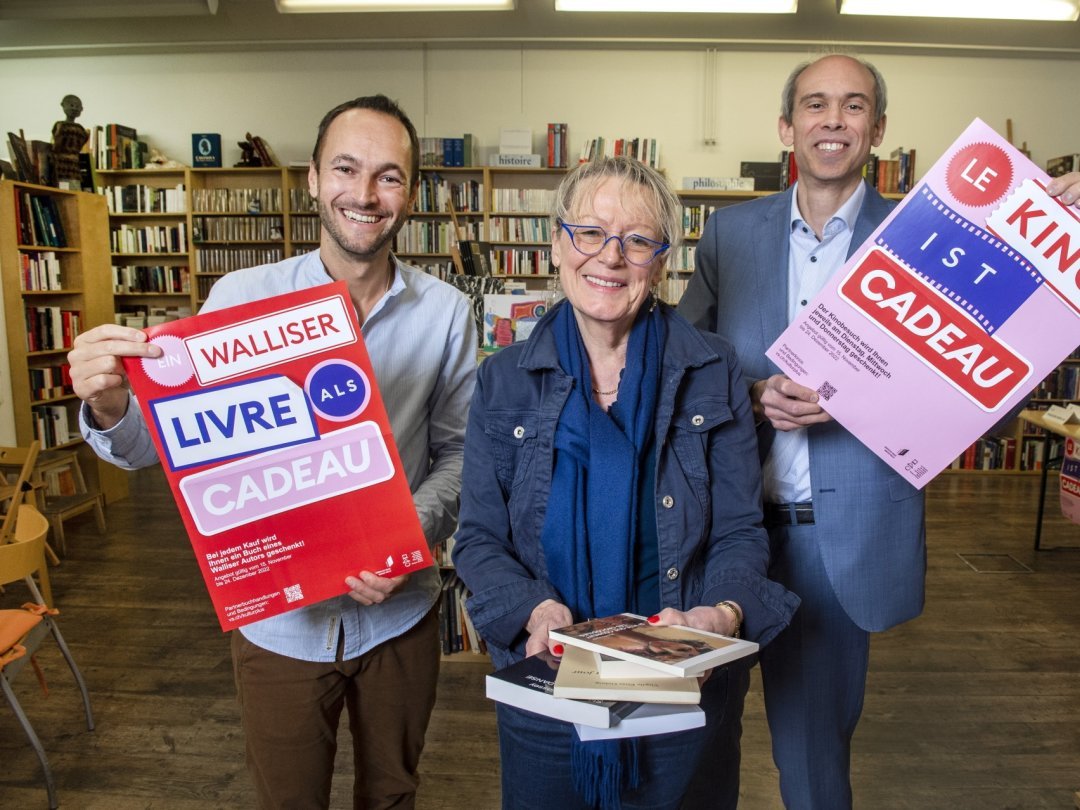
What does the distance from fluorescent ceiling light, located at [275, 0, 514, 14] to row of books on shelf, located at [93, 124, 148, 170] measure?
214cm

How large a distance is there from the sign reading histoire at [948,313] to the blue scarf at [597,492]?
0.33m

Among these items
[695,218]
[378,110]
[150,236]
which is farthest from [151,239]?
[378,110]

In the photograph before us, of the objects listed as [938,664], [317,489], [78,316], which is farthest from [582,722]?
[78,316]

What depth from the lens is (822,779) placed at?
1747 mm

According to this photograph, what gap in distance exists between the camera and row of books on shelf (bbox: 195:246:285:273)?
7.90m

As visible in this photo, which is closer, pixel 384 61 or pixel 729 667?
pixel 729 667

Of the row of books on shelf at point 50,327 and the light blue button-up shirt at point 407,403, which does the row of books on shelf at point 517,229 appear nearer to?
the row of books on shelf at point 50,327

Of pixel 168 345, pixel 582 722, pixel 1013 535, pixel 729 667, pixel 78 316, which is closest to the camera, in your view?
pixel 582 722

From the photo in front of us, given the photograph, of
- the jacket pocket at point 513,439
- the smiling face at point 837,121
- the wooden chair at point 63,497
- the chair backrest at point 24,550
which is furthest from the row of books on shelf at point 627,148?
the jacket pocket at point 513,439

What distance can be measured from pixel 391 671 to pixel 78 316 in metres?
5.18

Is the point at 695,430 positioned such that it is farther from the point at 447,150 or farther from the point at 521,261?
the point at 447,150

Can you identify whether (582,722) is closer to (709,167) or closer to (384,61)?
(709,167)

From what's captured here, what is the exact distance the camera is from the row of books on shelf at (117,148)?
7707 mm

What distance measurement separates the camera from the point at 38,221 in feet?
17.1
